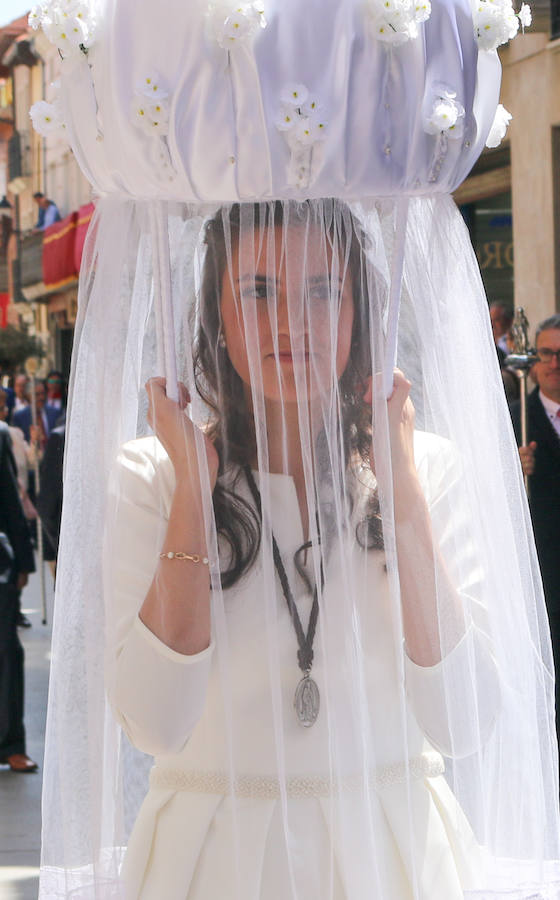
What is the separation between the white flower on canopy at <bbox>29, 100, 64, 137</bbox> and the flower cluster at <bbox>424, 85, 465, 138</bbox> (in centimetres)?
54

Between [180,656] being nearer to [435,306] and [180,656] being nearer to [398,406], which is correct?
[398,406]

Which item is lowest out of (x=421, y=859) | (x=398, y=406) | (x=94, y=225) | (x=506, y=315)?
(x=421, y=859)

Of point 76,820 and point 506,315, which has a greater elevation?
point 506,315

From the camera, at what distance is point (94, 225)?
2.24 metres

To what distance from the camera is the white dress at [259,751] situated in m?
2.06

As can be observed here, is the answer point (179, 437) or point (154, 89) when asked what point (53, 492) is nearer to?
point (179, 437)

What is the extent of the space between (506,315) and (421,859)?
23.6 feet

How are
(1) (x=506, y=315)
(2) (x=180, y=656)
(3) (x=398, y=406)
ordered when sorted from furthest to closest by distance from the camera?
(1) (x=506, y=315) → (3) (x=398, y=406) → (2) (x=180, y=656)

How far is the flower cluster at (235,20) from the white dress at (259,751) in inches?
25.9

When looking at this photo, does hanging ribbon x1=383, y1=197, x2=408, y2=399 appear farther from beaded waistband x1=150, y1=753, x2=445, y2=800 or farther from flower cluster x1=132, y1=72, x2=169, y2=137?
beaded waistband x1=150, y1=753, x2=445, y2=800

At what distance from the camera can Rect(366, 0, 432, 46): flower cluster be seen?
1.92m

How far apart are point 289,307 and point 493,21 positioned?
1.61 ft

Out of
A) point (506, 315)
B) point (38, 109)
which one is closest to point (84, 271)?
point (38, 109)

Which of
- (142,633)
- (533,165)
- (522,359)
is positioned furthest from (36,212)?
(142,633)
